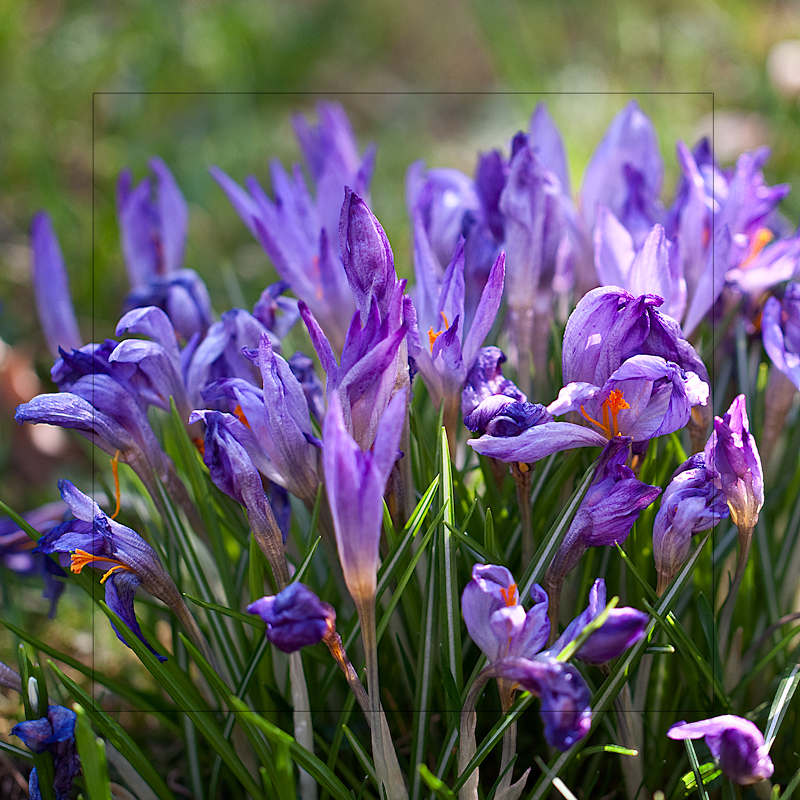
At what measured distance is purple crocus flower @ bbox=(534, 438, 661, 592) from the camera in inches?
25.6

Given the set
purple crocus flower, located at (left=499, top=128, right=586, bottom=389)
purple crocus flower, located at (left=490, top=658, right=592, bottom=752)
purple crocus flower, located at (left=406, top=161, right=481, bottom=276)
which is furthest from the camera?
purple crocus flower, located at (left=406, top=161, right=481, bottom=276)

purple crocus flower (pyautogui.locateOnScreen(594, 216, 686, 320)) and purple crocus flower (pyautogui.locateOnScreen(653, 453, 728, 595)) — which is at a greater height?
purple crocus flower (pyautogui.locateOnScreen(594, 216, 686, 320))

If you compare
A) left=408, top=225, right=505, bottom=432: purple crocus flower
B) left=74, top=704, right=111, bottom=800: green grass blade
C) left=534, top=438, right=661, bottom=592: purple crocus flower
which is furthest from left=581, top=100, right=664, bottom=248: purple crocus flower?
left=74, top=704, right=111, bottom=800: green grass blade

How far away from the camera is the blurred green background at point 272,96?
97.0 inches

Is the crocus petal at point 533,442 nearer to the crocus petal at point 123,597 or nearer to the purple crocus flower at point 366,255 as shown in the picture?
the purple crocus flower at point 366,255

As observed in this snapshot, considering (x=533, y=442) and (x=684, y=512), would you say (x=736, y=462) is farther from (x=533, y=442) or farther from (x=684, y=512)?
(x=533, y=442)

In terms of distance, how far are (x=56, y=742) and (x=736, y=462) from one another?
65cm

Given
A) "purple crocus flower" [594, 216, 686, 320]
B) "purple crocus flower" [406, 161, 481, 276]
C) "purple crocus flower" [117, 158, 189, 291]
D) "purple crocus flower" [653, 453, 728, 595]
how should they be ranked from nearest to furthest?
"purple crocus flower" [653, 453, 728, 595], "purple crocus flower" [594, 216, 686, 320], "purple crocus flower" [406, 161, 481, 276], "purple crocus flower" [117, 158, 189, 291]

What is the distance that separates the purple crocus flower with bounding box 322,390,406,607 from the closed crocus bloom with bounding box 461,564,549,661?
0.27 feet

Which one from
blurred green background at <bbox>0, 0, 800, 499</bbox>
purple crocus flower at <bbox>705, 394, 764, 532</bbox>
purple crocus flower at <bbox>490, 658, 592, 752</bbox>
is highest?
blurred green background at <bbox>0, 0, 800, 499</bbox>

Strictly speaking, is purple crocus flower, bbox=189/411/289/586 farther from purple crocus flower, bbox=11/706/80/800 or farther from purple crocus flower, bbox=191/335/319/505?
purple crocus flower, bbox=11/706/80/800

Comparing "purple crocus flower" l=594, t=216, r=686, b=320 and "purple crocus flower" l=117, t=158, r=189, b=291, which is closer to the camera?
"purple crocus flower" l=594, t=216, r=686, b=320

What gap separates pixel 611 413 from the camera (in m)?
0.69

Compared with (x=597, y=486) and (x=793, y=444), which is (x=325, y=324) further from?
(x=793, y=444)
